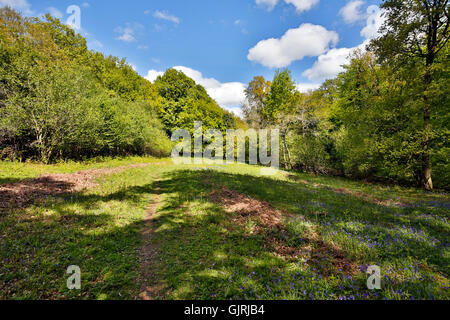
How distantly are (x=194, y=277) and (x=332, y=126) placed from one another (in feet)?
108

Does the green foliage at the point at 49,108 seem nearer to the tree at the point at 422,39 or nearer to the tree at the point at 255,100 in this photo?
the tree at the point at 255,100

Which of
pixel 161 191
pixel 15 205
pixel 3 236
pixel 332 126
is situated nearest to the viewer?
pixel 3 236

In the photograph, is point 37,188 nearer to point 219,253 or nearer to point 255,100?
point 219,253

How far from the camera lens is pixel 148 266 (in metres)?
4.82

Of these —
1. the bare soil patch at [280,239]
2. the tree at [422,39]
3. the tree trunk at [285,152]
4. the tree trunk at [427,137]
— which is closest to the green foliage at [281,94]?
the tree trunk at [285,152]

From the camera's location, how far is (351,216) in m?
7.54

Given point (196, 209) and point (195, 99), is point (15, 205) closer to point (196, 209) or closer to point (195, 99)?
point (196, 209)

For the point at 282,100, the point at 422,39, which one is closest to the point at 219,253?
the point at 422,39

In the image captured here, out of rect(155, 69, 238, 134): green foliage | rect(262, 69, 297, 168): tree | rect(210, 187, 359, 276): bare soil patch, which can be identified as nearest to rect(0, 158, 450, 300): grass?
rect(210, 187, 359, 276): bare soil patch

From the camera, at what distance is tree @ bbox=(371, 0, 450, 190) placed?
45.4 ft

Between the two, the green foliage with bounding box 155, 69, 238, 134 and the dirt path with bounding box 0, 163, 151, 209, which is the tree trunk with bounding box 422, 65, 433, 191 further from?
the green foliage with bounding box 155, 69, 238, 134

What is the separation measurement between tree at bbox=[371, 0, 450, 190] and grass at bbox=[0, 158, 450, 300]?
448 inches

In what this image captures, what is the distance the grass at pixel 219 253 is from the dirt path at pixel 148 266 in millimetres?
85

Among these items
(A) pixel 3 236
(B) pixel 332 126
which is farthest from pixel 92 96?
(B) pixel 332 126
